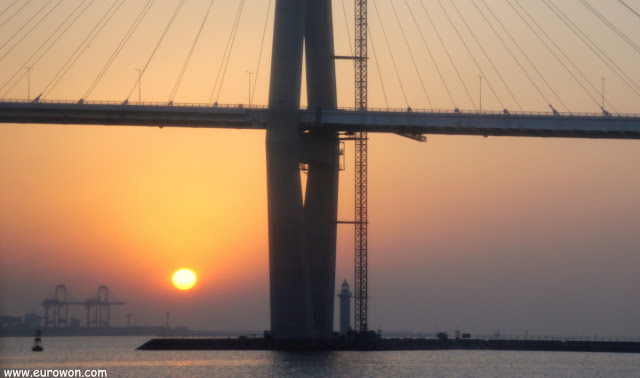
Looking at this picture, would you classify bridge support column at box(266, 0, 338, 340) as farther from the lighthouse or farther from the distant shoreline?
the lighthouse

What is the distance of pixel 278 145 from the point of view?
61.8 m

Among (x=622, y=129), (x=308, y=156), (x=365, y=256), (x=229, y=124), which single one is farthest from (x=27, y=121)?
(x=622, y=129)

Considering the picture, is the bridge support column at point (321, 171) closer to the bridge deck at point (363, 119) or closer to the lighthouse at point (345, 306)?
the bridge deck at point (363, 119)

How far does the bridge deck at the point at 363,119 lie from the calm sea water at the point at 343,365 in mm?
11448

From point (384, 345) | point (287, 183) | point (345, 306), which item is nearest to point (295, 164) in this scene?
point (287, 183)

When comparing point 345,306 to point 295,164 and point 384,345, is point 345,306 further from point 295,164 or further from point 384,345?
point 295,164

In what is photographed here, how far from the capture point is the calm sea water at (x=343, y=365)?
56456mm

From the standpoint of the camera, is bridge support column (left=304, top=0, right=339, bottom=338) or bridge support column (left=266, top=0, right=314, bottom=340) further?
bridge support column (left=304, top=0, right=339, bottom=338)

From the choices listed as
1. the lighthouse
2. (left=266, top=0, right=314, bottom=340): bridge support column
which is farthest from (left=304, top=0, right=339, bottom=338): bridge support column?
the lighthouse

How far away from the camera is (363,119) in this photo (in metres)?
65.2

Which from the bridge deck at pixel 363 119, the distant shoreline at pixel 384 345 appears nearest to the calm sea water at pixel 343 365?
the distant shoreline at pixel 384 345

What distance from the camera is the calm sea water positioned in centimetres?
5646

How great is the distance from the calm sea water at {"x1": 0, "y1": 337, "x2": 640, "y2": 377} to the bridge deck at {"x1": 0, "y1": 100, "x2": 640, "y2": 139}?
11.4m

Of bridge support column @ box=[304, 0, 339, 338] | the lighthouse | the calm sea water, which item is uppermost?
bridge support column @ box=[304, 0, 339, 338]
